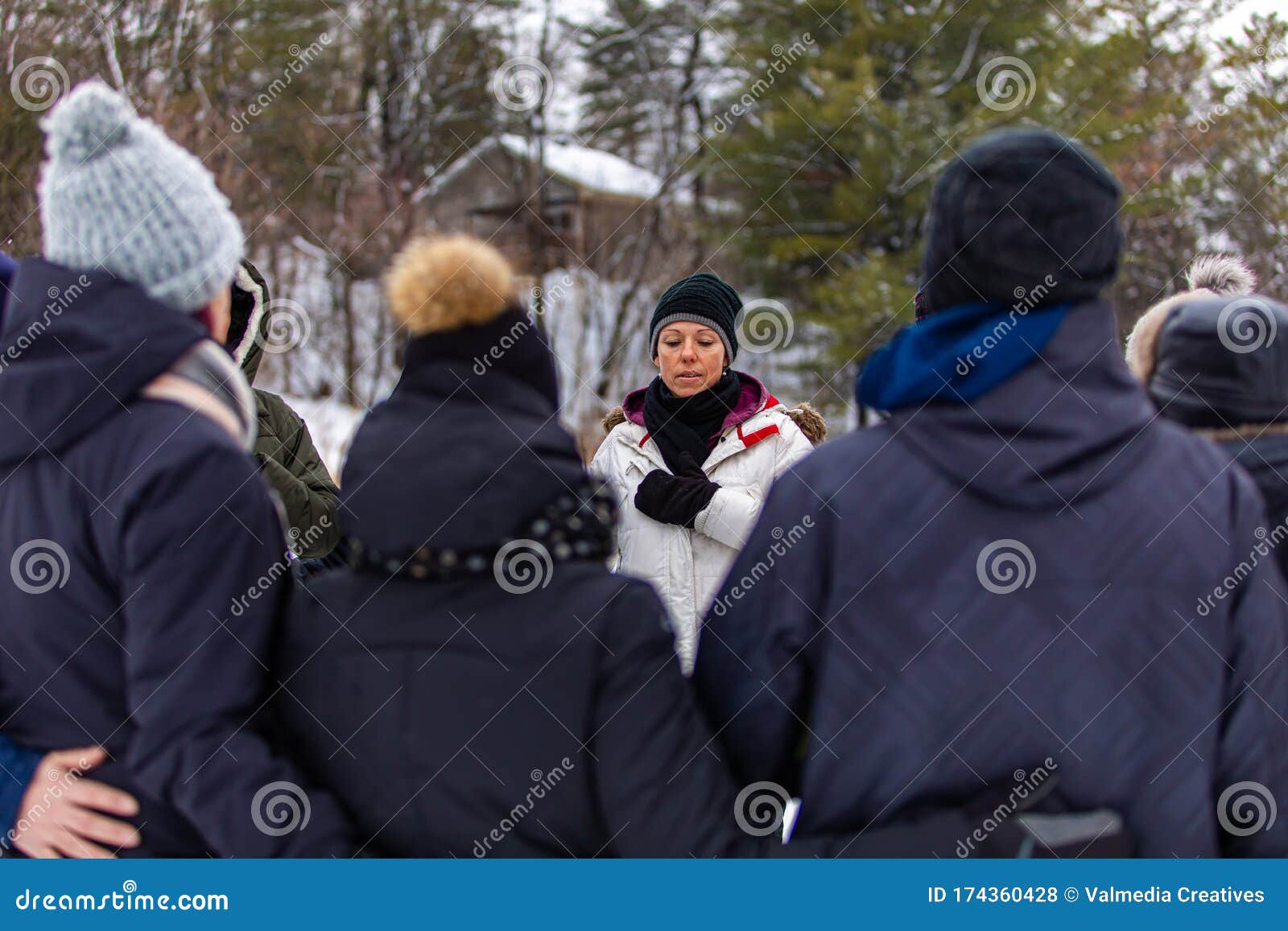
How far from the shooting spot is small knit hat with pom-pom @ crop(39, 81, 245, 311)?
5.28 ft

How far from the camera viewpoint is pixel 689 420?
11.0 ft

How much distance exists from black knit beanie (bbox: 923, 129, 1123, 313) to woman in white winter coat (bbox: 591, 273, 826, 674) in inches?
66.3

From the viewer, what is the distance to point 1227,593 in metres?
1.50

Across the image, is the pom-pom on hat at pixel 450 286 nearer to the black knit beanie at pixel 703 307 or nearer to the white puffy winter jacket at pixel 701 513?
the white puffy winter jacket at pixel 701 513

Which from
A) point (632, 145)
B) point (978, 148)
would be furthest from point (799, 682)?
point (632, 145)

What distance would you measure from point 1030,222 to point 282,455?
7.66ft

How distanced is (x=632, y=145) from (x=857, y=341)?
9.78m

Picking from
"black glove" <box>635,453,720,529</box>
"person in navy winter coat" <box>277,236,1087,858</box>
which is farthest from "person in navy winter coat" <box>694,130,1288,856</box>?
"black glove" <box>635,453,720,529</box>

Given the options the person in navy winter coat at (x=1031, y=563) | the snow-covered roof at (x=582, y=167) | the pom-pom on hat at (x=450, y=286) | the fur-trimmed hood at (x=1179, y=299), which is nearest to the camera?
the person in navy winter coat at (x=1031, y=563)

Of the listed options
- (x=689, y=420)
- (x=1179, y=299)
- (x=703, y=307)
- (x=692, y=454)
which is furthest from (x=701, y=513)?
(x=1179, y=299)

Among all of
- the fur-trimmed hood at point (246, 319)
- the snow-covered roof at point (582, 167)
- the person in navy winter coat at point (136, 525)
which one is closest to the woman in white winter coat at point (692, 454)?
the fur-trimmed hood at point (246, 319)

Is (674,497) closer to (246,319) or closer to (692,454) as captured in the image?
(692,454)

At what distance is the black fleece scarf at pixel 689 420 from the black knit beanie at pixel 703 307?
6.5 inches

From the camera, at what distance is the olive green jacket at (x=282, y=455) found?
293 centimetres
